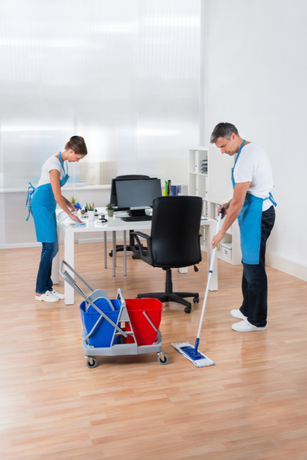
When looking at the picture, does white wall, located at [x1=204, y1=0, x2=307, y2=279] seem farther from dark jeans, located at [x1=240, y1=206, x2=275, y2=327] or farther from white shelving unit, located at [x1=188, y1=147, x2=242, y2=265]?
dark jeans, located at [x1=240, y1=206, x2=275, y2=327]

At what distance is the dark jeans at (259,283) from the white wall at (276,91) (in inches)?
64.5

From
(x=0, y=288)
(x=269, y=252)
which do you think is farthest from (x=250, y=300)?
(x=0, y=288)

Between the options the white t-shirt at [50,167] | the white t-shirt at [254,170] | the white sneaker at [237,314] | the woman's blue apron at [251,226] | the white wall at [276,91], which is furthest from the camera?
the white wall at [276,91]

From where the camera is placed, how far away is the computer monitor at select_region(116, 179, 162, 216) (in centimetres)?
496

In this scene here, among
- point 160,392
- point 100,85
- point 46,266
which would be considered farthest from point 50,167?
point 100,85

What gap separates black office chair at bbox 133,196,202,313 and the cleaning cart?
875mm

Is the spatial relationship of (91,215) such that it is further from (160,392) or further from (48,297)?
(160,392)

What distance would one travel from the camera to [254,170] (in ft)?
11.3

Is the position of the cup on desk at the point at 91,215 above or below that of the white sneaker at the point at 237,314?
above

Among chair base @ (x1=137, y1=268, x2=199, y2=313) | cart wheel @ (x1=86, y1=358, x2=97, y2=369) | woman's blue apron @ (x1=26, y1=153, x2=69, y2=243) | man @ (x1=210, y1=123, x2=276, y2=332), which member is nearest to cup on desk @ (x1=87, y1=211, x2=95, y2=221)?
woman's blue apron @ (x1=26, y1=153, x2=69, y2=243)

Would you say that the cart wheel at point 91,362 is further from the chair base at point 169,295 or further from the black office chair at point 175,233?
the chair base at point 169,295

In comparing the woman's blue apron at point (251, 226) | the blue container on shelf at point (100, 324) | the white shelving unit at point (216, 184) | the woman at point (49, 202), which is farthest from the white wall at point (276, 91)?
the blue container on shelf at point (100, 324)

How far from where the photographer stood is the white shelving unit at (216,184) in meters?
5.91

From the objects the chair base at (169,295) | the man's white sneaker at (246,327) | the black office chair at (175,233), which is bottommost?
the man's white sneaker at (246,327)
